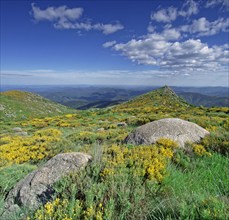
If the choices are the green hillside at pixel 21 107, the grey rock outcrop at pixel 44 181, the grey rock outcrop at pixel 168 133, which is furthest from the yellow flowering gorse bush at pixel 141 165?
the green hillside at pixel 21 107

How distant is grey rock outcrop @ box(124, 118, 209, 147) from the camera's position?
7.91 metres

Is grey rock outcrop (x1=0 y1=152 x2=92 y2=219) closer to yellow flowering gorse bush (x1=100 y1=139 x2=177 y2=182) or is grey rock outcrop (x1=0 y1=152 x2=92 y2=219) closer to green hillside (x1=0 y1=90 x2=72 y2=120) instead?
yellow flowering gorse bush (x1=100 y1=139 x2=177 y2=182)

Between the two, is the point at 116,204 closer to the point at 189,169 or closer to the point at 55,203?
the point at 55,203

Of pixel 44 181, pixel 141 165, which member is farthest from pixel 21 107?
pixel 141 165

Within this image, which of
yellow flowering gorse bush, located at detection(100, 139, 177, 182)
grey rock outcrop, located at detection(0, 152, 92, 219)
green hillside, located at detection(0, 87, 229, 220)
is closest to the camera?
green hillside, located at detection(0, 87, 229, 220)

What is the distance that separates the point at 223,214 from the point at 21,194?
14.9 feet

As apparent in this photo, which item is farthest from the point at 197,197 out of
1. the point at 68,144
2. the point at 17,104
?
the point at 17,104

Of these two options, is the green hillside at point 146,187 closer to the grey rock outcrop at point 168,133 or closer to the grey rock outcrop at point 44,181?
the grey rock outcrop at point 44,181

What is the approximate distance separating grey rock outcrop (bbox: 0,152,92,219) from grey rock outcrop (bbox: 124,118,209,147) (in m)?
3.01

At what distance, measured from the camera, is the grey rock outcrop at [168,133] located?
7.91 meters

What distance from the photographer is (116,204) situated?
11.1 ft

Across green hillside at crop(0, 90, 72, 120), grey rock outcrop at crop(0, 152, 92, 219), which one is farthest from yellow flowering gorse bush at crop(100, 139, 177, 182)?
green hillside at crop(0, 90, 72, 120)

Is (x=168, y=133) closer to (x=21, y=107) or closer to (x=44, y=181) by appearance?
(x=44, y=181)

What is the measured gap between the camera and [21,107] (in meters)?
63.3
